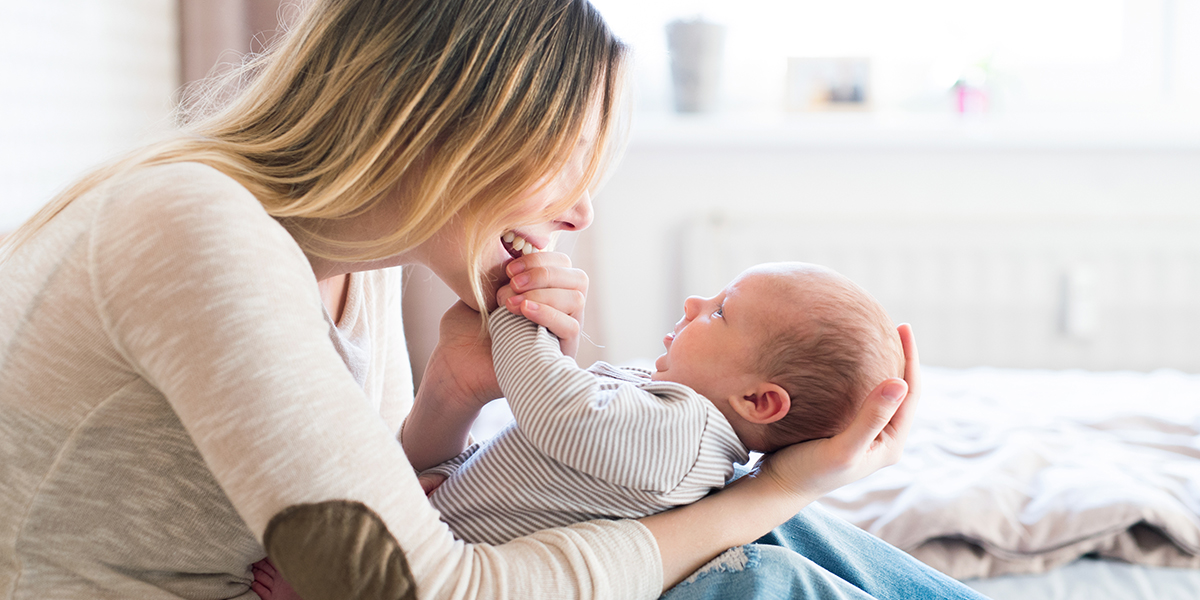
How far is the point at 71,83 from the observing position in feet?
6.57

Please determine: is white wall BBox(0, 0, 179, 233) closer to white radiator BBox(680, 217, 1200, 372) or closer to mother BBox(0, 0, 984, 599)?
mother BBox(0, 0, 984, 599)

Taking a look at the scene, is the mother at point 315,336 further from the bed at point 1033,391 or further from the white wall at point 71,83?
Result: the white wall at point 71,83

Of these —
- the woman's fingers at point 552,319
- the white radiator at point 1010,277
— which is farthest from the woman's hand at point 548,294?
the white radiator at point 1010,277

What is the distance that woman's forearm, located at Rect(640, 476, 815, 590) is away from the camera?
0.84 m

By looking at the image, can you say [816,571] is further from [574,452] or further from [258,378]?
[258,378]

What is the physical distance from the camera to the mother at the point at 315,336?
0.66 metres

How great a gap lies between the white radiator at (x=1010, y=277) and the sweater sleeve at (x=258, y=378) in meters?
2.03

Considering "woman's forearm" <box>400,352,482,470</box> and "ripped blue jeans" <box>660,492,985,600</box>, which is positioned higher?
"woman's forearm" <box>400,352,482,470</box>

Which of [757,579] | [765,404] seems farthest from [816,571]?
[765,404]

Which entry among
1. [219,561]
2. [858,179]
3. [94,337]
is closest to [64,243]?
[94,337]

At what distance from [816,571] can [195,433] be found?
1.91 ft

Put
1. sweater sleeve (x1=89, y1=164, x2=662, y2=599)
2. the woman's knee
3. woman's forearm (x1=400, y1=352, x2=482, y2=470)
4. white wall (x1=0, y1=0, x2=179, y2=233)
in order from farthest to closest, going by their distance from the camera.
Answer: white wall (x1=0, y1=0, x2=179, y2=233) → woman's forearm (x1=400, y1=352, x2=482, y2=470) → the woman's knee → sweater sleeve (x1=89, y1=164, x2=662, y2=599)

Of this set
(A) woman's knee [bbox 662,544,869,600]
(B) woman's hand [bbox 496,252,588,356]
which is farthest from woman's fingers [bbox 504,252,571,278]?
(A) woman's knee [bbox 662,544,869,600]

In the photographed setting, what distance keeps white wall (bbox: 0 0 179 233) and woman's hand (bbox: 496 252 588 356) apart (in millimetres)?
1231
